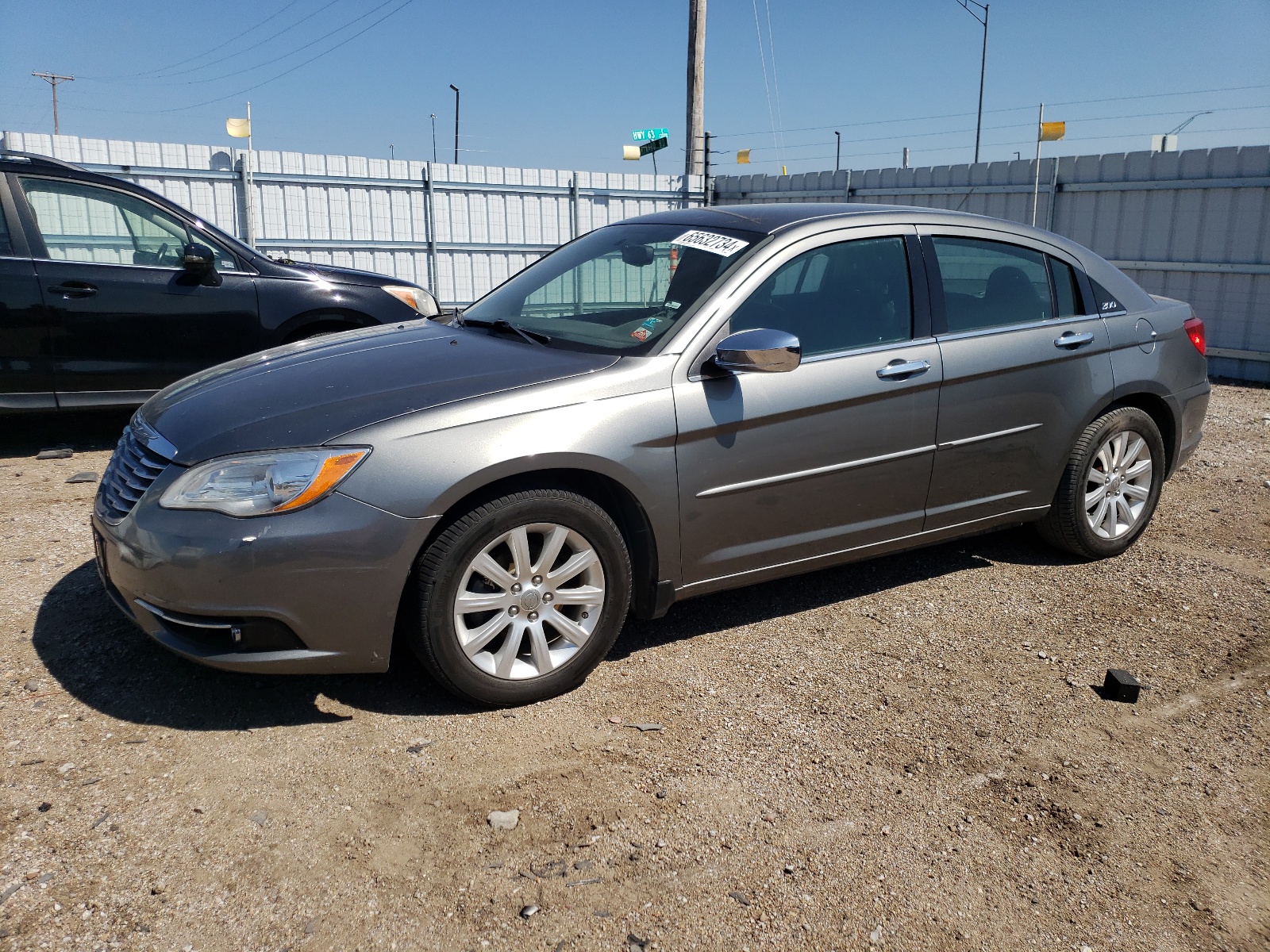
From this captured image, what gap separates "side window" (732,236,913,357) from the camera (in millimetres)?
3932

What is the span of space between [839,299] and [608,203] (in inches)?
468

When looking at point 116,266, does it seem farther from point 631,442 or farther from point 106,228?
point 631,442

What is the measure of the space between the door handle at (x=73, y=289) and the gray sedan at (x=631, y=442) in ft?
9.97

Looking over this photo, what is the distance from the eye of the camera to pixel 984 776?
10.3 ft

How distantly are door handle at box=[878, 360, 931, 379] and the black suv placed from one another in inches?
171

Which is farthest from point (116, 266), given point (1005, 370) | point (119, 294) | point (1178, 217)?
point (1178, 217)

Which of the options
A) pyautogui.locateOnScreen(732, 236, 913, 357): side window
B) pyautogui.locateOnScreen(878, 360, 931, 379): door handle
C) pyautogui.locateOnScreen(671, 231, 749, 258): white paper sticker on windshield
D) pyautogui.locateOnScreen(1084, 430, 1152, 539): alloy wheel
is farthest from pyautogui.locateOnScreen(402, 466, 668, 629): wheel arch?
pyautogui.locateOnScreen(1084, 430, 1152, 539): alloy wheel

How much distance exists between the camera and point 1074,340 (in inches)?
184

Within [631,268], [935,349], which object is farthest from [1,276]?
[935,349]

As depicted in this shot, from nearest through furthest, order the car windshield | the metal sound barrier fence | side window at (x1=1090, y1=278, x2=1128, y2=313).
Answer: the car windshield
side window at (x1=1090, y1=278, x2=1128, y2=313)
the metal sound barrier fence

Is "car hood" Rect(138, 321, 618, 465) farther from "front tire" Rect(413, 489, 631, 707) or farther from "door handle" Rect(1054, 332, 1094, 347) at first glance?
"door handle" Rect(1054, 332, 1094, 347)

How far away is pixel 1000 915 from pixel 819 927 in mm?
463

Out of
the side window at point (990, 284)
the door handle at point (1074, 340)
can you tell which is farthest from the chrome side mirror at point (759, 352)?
the door handle at point (1074, 340)

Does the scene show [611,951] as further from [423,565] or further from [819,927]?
[423,565]
